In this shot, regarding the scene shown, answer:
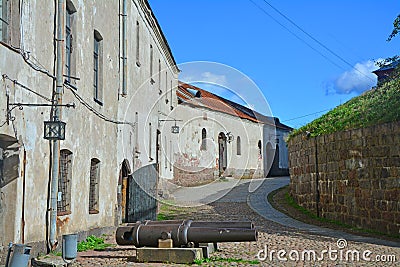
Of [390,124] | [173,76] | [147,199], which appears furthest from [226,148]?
[390,124]

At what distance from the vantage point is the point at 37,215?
385 inches

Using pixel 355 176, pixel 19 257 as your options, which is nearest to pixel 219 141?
pixel 355 176

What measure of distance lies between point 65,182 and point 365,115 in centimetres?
855

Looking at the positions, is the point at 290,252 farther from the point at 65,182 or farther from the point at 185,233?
the point at 65,182

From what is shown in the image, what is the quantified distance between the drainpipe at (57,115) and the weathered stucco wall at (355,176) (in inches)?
305

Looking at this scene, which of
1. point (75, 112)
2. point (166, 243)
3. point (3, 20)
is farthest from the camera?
point (75, 112)

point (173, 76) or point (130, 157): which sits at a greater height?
point (173, 76)

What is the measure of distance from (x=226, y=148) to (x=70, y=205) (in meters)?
24.0

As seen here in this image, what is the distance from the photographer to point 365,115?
1529 cm

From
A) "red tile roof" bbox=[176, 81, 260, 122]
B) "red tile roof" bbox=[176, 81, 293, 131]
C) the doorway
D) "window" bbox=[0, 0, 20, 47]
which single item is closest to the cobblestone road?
"window" bbox=[0, 0, 20, 47]

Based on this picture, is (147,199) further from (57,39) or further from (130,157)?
(57,39)

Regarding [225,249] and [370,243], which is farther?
[370,243]

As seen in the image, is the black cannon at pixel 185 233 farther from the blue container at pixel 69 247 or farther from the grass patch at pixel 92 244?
the grass patch at pixel 92 244

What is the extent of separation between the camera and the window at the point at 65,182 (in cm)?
1120
